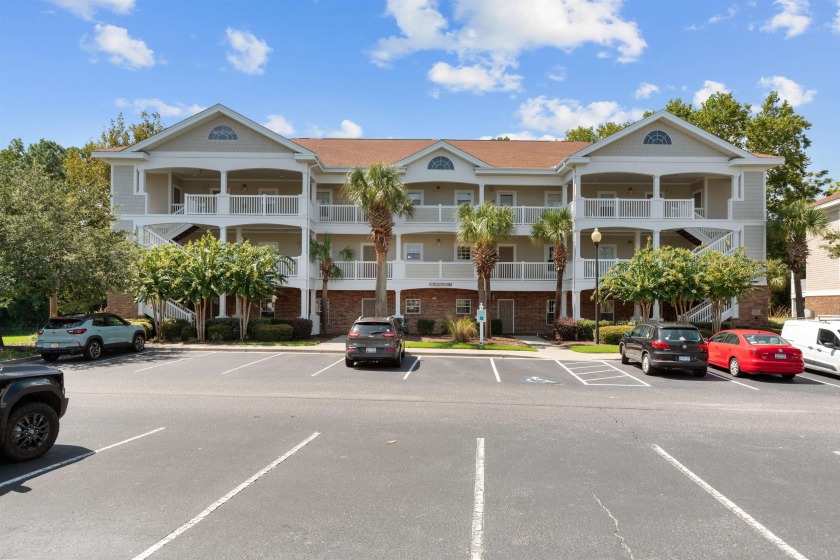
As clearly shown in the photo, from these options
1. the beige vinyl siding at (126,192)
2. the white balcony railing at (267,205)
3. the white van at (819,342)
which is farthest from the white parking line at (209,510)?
the beige vinyl siding at (126,192)

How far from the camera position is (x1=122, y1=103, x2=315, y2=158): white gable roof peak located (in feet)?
85.1

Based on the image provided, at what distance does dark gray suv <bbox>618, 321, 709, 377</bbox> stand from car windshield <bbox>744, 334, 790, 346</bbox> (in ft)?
4.58

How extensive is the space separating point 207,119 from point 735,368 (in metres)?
25.2

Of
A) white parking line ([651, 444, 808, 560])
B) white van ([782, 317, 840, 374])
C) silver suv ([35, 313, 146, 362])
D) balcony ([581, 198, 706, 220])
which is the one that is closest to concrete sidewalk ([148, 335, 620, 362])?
silver suv ([35, 313, 146, 362])

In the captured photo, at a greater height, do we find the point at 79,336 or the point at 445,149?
the point at 445,149

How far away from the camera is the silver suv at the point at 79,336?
54.0ft

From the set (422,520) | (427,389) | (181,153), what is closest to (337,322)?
(181,153)

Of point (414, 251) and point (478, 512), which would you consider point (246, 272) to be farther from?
point (478, 512)

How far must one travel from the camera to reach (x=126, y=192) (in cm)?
2647

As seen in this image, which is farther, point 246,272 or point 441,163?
point 441,163

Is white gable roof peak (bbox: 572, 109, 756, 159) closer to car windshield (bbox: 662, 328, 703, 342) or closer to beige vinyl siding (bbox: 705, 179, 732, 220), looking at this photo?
beige vinyl siding (bbox: 705, 179, 732, 220)

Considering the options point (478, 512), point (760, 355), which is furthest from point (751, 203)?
point (478, 512)

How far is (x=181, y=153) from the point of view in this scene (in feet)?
86.7

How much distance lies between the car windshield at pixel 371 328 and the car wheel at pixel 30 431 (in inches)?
360
